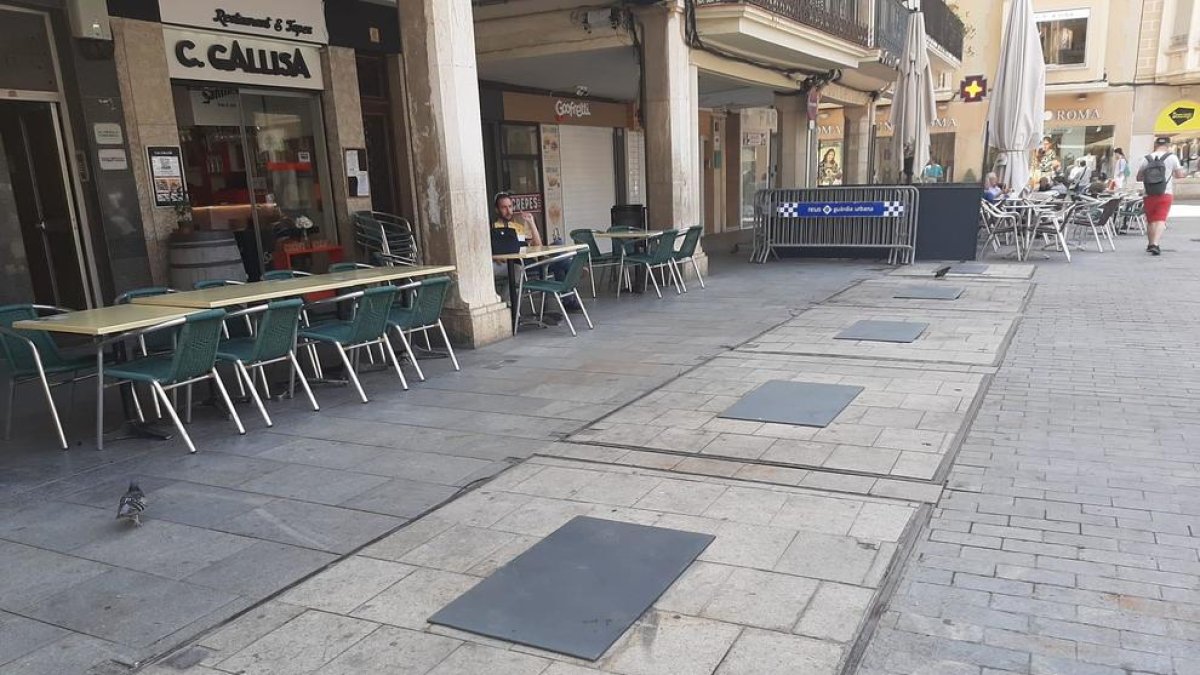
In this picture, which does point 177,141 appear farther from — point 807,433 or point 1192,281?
point 1192,281

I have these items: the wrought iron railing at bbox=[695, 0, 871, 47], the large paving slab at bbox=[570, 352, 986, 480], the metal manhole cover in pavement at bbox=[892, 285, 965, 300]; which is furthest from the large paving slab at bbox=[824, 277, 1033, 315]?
the wrought iron railing at bbox=[695, 0, 871, 47]

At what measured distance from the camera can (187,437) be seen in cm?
480

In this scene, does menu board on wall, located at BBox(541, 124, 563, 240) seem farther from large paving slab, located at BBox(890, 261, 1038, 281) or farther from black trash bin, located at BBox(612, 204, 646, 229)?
large paving slab, located at BBox(890, 261, 1038, 281)

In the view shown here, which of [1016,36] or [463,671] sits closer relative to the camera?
[463,671]

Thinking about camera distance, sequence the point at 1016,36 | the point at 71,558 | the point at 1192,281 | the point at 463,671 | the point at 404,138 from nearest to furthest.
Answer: the point at 463,671
the point at 71,558
the point at 1192,281
the point at 404,138
the point at 1016,36

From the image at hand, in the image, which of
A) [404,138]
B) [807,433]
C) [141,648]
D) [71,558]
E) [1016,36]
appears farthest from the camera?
[1016,36]

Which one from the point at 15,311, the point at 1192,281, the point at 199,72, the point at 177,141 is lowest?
the point at 1192,281

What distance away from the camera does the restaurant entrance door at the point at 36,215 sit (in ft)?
24.7

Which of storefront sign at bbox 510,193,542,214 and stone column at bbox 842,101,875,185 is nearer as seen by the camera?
storefront sign at bbox 510,193,542,214

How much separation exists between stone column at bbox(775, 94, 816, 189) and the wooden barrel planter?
473 inches

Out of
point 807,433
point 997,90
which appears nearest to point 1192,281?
point 997,90

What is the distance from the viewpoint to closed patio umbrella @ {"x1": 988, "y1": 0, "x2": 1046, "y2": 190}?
1239 cm

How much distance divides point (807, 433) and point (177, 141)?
6.94 m

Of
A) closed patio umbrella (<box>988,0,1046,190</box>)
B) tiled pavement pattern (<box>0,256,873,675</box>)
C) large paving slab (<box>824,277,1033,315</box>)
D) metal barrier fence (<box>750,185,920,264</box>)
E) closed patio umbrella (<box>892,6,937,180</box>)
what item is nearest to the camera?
tiled pavement pattern (<box>0,256,873,675</box>)
